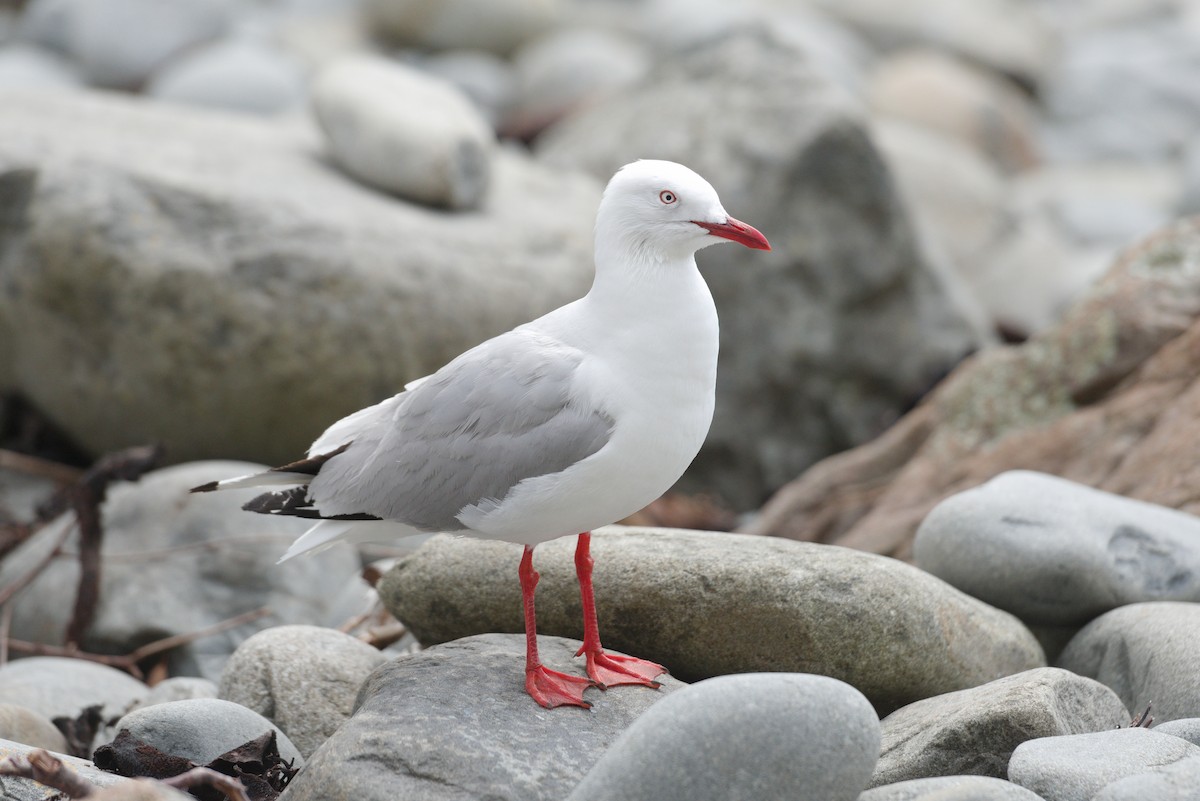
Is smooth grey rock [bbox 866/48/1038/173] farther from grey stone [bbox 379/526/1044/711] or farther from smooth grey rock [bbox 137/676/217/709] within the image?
smooth grey rock [bbox 137/676/217/709]

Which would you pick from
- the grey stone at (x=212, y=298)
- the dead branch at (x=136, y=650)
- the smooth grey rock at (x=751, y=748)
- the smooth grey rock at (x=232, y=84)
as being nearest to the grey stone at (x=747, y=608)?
the smooth grey rock at (x=751, y=748)

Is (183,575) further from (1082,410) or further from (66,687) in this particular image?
(1082,410)

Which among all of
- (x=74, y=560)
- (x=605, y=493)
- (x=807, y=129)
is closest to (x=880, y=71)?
(x=807, y=129)

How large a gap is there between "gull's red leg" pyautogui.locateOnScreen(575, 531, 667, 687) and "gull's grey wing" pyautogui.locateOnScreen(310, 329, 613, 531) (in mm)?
409

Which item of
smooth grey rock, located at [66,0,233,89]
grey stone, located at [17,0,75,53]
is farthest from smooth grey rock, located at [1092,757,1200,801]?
grey stone, located at [17,0,75,53]

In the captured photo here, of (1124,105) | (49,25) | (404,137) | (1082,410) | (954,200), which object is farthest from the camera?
(1124,105)

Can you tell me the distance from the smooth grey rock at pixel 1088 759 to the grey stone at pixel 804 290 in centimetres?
528

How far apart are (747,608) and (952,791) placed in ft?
3.84

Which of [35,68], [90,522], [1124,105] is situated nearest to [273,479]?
[90,522]

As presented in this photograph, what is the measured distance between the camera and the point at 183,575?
247 inches

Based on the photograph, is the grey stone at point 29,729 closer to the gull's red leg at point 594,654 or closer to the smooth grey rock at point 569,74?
the gull's red leg at point 594,654

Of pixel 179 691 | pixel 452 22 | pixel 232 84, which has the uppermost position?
pixel 452 22

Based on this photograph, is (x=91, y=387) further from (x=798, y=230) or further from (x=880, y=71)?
(x=880, y=71)

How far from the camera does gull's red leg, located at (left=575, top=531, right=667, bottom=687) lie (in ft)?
14.0
